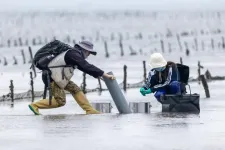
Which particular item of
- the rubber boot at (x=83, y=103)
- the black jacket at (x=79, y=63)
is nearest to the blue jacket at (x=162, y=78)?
the rubber boot at (x=83, y=103)

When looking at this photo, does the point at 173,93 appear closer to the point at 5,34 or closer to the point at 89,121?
the point at 89,121

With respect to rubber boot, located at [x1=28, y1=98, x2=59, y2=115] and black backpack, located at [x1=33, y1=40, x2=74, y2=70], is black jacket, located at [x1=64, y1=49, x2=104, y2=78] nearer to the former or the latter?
black backpack, located at [x1=33, y1=40, x2=74, y2=70]

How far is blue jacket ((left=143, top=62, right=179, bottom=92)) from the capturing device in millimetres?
17828

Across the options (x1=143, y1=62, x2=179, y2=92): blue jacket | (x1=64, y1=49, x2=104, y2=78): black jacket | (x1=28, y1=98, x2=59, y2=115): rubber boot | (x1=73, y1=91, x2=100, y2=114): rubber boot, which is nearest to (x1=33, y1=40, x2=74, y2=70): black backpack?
(x1=64, y1=49, x2=104, y2=78): black jacket

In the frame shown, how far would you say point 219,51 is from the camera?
306ft

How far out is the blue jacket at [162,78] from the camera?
1783 cm

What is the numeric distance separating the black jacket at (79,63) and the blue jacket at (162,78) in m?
1.50

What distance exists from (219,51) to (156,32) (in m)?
41.4

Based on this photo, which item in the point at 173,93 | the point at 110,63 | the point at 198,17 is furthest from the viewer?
the point at 198,17

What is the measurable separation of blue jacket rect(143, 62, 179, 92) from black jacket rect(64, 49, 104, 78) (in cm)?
150

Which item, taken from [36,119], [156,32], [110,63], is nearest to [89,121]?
[36,119]

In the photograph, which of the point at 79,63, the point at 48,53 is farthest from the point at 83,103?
the point at 48,53

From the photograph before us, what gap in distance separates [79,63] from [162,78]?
197 centimetres

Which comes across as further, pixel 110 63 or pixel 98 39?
pixel 98 39
